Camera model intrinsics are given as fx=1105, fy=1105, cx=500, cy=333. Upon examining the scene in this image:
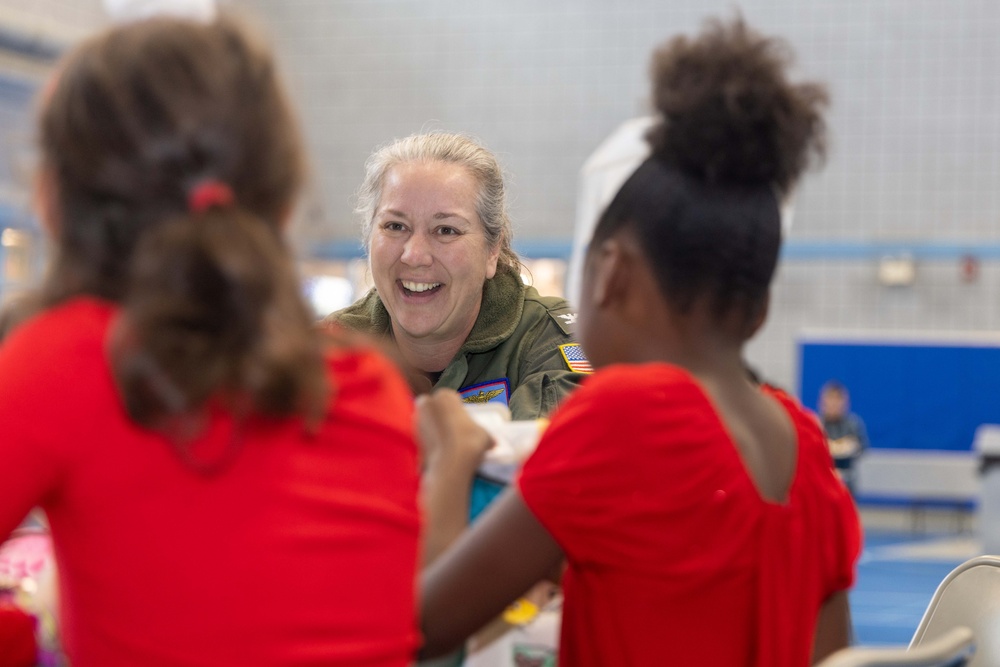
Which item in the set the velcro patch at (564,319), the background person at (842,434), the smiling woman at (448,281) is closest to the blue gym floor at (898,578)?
the background person at (842,434)

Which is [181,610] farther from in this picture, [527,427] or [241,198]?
[527,427]

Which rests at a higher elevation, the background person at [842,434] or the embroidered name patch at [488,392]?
the embroidered name patch at [488,392]

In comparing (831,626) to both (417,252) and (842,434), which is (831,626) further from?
(842,434)

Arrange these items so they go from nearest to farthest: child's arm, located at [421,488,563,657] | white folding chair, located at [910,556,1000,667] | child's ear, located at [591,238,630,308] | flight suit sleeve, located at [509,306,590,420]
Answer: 1. child's arm, located at [421,488,563,657]
2. child's ear, located at [591,238,630,308]
3. white folding chair, located at [910,556,1000,667]
4. flight suit sleeve, located at [509,306,590,420]

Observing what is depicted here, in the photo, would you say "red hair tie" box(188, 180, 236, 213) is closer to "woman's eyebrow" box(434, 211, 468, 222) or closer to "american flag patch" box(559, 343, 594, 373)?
"american flag patch" box(559, 343, 594, 373)

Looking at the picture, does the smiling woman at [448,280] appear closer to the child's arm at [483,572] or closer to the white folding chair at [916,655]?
the child's arm at [483,572]

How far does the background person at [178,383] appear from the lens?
916 millimetres

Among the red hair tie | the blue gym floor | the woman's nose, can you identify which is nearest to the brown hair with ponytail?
the red hair tie

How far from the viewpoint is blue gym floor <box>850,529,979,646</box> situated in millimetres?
5992

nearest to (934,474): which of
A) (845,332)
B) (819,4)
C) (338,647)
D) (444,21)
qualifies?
(845,332)

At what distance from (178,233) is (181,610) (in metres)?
0.33

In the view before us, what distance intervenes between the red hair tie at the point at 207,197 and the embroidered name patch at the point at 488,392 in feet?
4.33

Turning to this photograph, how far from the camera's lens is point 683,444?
126 centimetres

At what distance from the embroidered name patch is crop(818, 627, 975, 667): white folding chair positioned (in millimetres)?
1120
